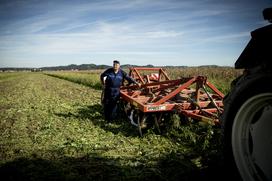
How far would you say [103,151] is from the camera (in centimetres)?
469

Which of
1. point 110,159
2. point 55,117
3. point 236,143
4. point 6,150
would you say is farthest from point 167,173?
point 55,117

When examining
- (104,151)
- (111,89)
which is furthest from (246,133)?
(111,89)

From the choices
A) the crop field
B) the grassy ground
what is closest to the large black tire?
the crop field

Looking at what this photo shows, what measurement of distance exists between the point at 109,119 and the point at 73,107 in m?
3.04

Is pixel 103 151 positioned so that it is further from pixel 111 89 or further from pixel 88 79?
pixel 88 79

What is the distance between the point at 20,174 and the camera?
3623 mm

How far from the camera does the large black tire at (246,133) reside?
6.52 feet

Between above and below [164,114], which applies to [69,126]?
below

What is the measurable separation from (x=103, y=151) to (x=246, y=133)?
10.1ft

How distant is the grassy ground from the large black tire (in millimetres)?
1228

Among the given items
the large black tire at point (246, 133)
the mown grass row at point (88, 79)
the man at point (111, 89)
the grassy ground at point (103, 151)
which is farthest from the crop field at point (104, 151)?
the mown grass row at point (88, 79)

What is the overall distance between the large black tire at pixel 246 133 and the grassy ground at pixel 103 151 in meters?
1.23

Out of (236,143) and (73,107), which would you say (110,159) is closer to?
(236,143)

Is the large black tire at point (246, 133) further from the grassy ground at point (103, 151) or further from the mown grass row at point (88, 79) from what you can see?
the mown grass row at point (88, 79)
